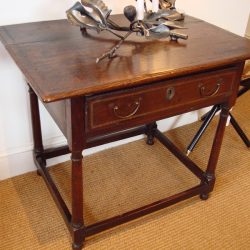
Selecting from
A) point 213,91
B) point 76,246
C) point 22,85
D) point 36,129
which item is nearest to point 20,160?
point 36,129

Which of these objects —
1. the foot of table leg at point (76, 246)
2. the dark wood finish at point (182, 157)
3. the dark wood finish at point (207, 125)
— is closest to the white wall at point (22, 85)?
the dark wood finish at point (182, 157)

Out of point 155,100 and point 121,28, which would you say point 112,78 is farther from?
point 121,28

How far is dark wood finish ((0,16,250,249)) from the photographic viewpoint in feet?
3.14

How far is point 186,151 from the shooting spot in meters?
1.87

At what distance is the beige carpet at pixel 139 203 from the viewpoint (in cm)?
137

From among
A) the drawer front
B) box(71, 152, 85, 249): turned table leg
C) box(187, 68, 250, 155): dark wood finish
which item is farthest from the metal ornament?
box(187, 68, 250, 155): dark wood finish

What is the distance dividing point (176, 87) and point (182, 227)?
64cm

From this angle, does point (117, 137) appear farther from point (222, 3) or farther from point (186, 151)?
point (222, 3)

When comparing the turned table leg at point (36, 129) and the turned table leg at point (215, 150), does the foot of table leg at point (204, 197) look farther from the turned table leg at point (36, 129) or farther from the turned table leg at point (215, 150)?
the turned table leg at point (36, 129)

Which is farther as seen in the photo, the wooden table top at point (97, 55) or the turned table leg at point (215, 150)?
the turned table leg at point (215, 150)

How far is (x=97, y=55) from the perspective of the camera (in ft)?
3.56

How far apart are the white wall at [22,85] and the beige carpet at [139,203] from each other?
104 millimetres

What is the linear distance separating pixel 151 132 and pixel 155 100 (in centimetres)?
78

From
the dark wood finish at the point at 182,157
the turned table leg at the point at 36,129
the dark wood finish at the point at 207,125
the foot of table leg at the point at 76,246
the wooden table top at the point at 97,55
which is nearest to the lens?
the wooden table top at the point at 97,55
